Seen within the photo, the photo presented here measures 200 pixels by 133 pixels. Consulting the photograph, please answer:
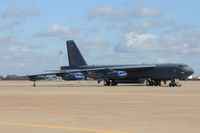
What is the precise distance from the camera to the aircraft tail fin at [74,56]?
2478 inches

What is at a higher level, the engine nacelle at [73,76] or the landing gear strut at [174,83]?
the engine nacelle at [73,76]

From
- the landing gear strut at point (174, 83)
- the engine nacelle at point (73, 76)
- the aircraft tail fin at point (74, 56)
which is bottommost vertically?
the landing gear strut at point (174, 83)

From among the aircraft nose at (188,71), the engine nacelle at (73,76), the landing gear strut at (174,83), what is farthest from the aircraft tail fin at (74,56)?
the aircraft nose at (188,71)

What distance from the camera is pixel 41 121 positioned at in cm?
1216

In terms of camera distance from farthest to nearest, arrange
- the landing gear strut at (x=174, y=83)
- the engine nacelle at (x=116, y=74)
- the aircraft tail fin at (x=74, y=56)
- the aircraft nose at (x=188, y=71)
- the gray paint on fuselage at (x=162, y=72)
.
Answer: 1. the aircraft tail fin at (x=74, y=56)
2. the engine nacelle at (x=116, y=74)
3. the gray paint on fuselage at (x=162, y=72)
4. the aircraft nose at (x=188, y=71)
5. the landing gear strut at (x=174, y=83)

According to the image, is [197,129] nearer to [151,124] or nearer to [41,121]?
[151,124]

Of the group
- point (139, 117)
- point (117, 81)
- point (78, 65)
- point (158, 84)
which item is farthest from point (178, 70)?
point (139, 117)

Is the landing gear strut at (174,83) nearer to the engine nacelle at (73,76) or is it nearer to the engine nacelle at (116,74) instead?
the engine nacelle at (116,74)

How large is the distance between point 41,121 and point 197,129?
485cm

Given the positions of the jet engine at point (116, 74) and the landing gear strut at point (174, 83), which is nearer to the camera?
the landing gear strut at point (174, 83)

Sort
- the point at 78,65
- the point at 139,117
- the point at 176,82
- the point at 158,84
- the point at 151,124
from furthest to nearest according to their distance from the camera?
the point at 78,65 < the point at 158,84 < the point at 176,82 < the point at 139,117 < the point at 151,124

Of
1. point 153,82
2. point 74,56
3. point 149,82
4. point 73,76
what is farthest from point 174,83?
point 74,56

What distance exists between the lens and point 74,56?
63.0 m

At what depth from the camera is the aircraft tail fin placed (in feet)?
206
